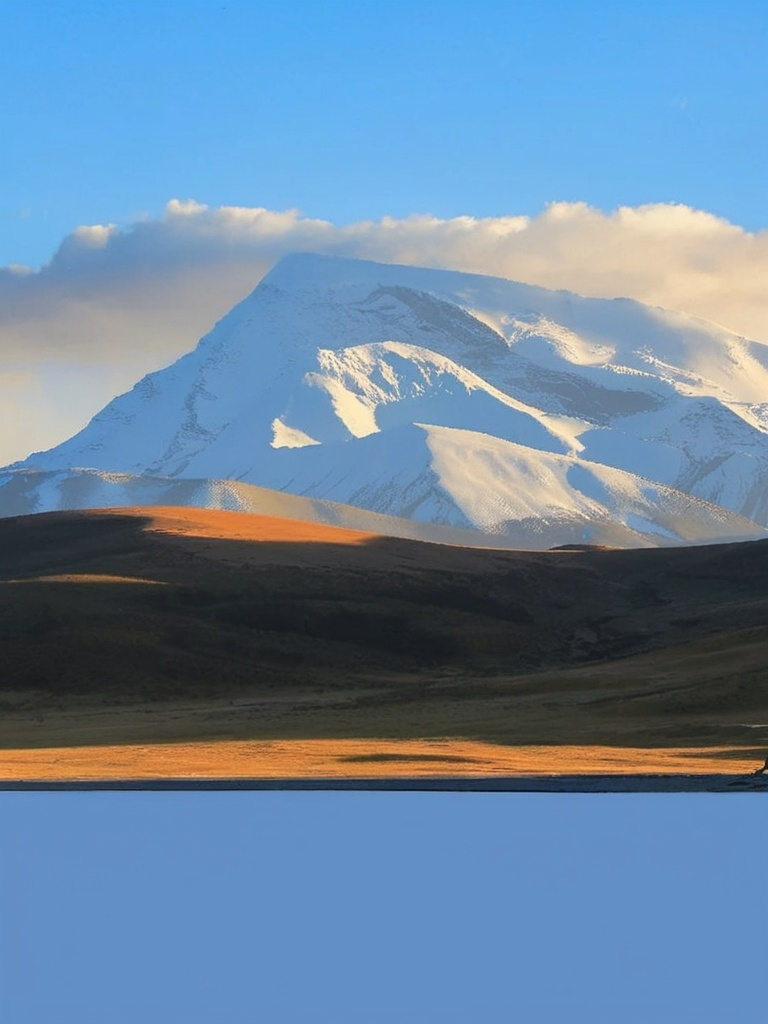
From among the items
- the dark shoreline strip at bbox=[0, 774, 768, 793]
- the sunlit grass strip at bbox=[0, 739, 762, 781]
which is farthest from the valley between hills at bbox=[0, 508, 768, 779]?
the dark shoreline strip at bbox=[0, 774, 768, 793]

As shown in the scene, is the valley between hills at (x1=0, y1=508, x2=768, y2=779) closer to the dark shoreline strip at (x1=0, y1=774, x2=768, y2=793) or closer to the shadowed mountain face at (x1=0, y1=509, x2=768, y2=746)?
the shadowed mountain face at (x1=0, y1=509, x2=768, y2=746)

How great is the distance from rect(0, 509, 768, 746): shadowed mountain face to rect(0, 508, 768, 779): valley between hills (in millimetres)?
264

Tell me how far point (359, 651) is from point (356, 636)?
11.6 feet

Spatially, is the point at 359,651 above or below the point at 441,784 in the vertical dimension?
above

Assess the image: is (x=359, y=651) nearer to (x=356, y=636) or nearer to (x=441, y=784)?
(x=356, y=636)

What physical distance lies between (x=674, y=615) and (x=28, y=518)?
73853 mm

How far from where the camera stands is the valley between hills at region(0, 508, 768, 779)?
223 ft

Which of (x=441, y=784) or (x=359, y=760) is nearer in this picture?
(x=441, y=784)

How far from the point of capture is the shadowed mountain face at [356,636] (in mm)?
82625

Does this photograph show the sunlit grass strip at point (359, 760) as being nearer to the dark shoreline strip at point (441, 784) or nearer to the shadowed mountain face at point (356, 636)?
the dark shoreline strip at point (441, 784)

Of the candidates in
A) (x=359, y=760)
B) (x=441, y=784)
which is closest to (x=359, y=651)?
(x=359, y=760)

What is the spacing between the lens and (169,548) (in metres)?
154

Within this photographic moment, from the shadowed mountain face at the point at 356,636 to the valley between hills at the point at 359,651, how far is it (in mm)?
264

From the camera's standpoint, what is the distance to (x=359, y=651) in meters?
127
